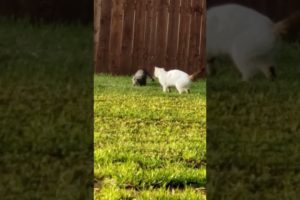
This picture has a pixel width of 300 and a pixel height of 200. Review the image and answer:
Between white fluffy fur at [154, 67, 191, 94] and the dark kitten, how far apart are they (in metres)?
0.05

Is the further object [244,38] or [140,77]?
[244,38]

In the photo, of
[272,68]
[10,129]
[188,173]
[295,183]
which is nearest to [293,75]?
[272,68]

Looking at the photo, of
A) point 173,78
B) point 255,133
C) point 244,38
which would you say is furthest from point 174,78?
point 255,133

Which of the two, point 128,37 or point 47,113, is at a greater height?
point 128,37

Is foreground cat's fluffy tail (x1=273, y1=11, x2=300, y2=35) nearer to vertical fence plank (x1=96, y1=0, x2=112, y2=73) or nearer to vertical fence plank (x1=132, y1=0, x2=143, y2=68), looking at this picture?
vertical fence plank (x1=132, y1=0, x2=143, y2=68)

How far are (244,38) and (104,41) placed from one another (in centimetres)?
77

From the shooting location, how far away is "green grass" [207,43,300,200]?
3.63m

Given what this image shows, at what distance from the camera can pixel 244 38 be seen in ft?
12.9

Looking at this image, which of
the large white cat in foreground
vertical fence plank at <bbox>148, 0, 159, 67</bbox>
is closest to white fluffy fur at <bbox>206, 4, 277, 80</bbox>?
the large white cat in foreground

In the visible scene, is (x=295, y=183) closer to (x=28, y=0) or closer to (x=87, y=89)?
(x=87, y=89)

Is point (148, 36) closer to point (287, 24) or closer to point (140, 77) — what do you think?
point (140, 77)

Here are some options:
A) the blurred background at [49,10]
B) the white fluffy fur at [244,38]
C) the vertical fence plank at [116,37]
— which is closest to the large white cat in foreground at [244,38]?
the white fluffy fur at [244,38]

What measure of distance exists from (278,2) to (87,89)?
47.3 inches

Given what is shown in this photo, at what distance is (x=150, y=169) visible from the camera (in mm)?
3379
